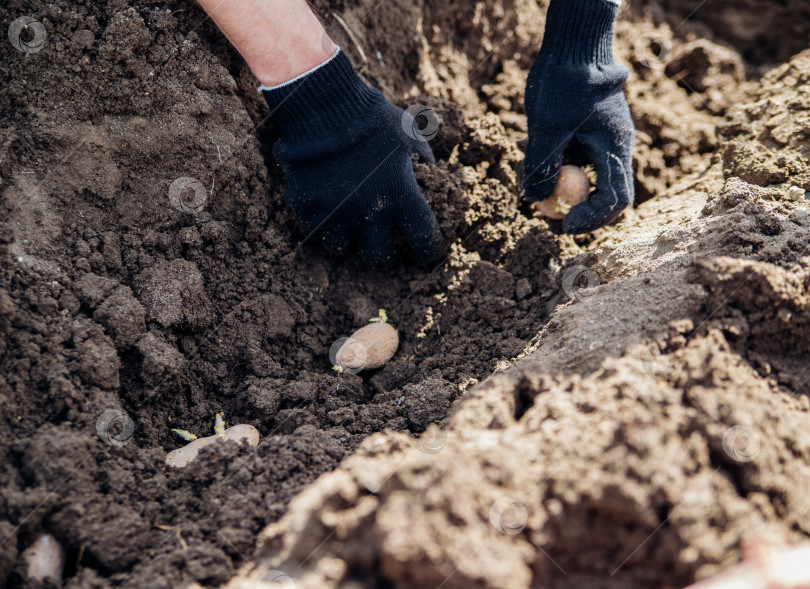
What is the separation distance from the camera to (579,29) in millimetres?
2633

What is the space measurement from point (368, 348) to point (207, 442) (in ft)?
2.43

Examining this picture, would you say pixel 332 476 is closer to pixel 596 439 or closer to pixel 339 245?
pixel 596 439

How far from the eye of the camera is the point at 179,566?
5.11ft

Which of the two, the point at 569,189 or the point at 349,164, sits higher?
the point at 349,164

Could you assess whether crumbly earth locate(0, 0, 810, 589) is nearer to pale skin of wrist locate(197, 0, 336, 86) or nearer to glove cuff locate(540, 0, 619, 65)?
pale skin of wrist locate(197, 0, 336, 86)

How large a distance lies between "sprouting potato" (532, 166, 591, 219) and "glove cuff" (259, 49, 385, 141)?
93 centimetres

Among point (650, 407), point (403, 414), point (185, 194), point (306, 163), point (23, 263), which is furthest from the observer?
point (306, 163)

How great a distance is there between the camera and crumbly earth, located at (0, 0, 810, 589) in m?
1.38

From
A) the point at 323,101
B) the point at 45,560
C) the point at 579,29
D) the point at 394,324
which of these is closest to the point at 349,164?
the point at 323,101

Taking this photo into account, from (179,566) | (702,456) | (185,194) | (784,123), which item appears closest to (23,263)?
(185,194)

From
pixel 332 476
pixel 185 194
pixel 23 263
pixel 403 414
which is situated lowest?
pixel 403 414

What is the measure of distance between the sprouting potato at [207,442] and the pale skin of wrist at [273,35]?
4.96 ft

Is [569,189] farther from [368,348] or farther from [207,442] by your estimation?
[207,442]

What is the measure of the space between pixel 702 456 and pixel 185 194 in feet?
6.94
